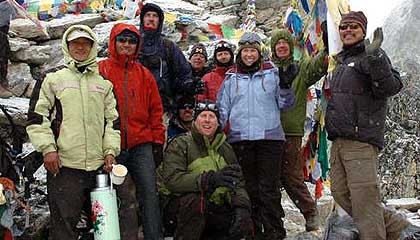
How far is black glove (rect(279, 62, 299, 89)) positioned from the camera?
18.2ft

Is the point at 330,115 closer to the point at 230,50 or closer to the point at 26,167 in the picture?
the point at 230,50

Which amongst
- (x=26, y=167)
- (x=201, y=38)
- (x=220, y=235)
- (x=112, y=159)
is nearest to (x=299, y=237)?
(x=220, y=235)

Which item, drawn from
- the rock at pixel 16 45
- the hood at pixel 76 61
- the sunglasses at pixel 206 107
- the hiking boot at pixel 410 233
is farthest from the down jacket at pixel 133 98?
the rock at pixel 16 45

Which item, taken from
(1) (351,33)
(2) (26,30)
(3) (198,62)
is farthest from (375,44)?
(2) (26,30)

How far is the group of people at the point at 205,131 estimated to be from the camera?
454 centimetres

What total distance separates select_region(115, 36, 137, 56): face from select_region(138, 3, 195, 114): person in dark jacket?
77cm

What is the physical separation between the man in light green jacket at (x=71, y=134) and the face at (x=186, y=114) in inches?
67.4

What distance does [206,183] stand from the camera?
16.6 feet

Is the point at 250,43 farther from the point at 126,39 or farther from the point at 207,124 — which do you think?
the point at 126,39

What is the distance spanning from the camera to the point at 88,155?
454cm

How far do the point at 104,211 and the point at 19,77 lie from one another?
438cm

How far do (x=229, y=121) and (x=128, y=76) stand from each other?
1238 millimetres

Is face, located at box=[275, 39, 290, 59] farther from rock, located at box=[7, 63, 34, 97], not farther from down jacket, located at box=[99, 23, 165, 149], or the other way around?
rock, located at box=[7, 63, 34, 97]

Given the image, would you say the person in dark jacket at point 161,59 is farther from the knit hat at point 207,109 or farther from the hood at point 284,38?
the hood at point 284,38
